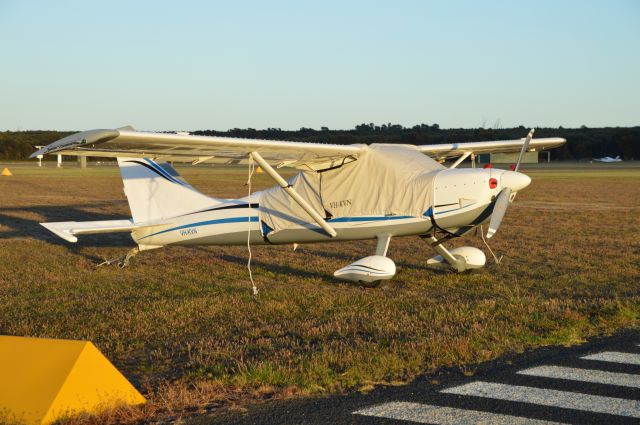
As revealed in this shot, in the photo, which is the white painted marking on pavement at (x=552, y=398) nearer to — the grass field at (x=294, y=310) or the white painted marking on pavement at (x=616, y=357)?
the grass field at (x=294, y=310)

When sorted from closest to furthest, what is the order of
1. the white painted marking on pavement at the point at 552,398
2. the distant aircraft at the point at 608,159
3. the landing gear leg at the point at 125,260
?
the white painted marking on pavement at the point at 552,398, the landing gear leg at the point at 125,260, the distant aircraft at the point at 608,159

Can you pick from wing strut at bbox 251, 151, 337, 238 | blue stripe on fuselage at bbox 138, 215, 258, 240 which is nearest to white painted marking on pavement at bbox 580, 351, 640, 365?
wing strut at bbox 251, 151, 337, 238

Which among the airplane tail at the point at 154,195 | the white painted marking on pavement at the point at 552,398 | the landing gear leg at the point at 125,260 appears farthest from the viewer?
the landing gear leg at the point at 125,260

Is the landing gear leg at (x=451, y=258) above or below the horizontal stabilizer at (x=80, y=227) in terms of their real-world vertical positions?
below

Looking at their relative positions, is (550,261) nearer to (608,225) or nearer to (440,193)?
(440,193)

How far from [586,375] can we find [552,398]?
34.3 inches

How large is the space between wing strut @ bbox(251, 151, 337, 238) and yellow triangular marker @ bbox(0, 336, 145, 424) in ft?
21.7

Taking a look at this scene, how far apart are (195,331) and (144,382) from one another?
82.9 inches

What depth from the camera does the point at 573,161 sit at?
11281cm

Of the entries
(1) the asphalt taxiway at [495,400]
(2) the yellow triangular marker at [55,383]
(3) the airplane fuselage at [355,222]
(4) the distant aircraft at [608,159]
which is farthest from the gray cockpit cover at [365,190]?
(4) the distant aircraft at [608,159]

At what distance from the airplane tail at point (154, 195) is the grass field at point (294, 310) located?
3.46 feet

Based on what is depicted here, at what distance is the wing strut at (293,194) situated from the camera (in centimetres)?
Answer: 1211

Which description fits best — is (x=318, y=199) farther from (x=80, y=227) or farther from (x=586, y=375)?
(x=586, y=375)

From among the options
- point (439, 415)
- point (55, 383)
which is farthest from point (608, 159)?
point (55, 383)
